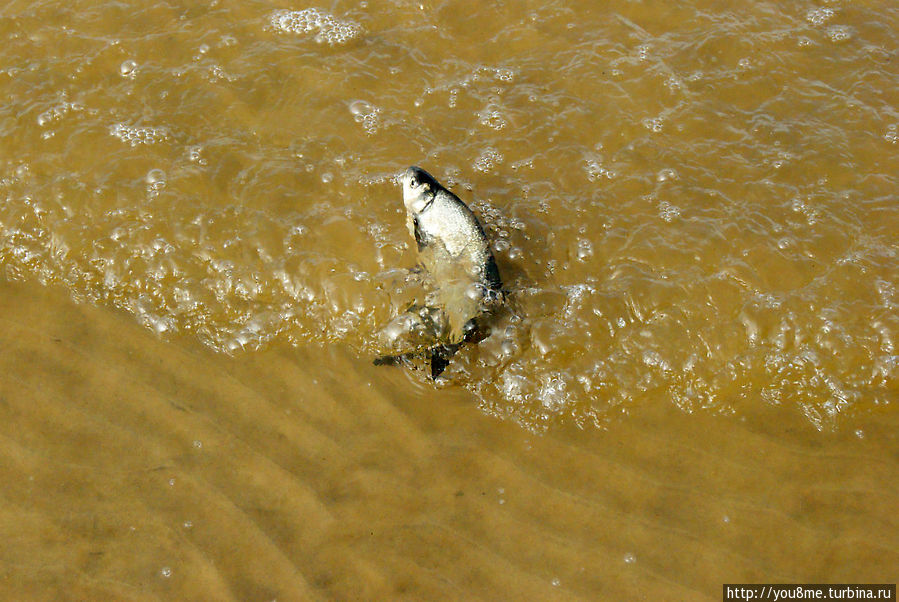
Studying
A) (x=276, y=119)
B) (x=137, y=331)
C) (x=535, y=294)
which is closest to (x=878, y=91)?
(x=535, y=294)

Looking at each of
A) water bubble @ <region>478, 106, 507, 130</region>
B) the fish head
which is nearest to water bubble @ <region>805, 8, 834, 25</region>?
water bubble @ <region>478, 106, 507, 130</region>

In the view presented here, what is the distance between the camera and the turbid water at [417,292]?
349cm

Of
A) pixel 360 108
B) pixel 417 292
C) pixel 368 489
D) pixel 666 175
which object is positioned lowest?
pixel 368 489

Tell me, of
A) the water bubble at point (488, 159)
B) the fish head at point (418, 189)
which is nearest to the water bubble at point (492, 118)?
the water bubble at point (488, 159)

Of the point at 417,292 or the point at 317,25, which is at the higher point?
the point at 317,25

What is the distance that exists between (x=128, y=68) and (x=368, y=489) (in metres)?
4.29

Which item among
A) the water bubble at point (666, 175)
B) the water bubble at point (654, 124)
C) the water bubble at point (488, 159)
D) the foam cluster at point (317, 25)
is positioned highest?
the foam cluster at point (317, 25)

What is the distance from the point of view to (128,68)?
5492mm

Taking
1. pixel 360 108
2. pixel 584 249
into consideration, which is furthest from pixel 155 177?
pixel 584 249

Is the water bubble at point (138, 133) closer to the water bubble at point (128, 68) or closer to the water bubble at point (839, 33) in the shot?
the water bubble at point (128, 68)

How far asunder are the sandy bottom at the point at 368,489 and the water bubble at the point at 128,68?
251 cm

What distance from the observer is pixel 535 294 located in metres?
4.40

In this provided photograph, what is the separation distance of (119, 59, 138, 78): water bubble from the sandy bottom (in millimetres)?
2507

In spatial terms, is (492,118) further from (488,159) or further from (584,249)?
(584,249)
